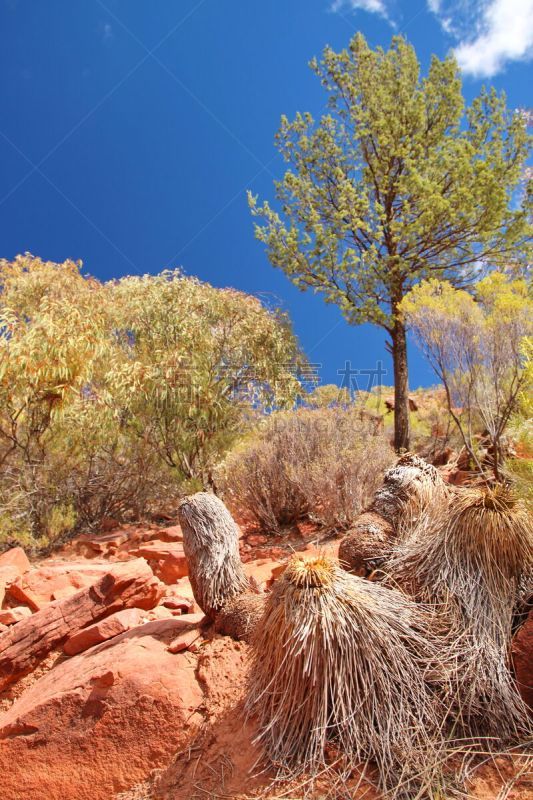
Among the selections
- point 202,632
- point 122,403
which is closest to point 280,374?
point 122,403

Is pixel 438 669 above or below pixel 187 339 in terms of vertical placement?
below

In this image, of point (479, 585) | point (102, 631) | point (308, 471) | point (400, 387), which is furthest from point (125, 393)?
point (479, 585)

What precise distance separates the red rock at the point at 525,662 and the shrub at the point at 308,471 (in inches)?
156

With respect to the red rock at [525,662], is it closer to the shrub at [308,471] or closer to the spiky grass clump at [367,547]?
the spiky grass clump at [367,547]

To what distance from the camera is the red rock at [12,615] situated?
3.76 meters

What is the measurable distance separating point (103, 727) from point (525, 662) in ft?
6.23

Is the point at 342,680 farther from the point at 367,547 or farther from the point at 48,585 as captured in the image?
the point at 48,585

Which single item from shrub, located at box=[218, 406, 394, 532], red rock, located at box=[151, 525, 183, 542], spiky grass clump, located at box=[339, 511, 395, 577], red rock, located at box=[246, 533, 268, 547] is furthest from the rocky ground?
red rock, located at box=[246, 533, 268, 547]

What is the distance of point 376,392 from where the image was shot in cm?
1748

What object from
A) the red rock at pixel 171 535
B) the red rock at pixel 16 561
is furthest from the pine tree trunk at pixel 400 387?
the red rock at pixel 16 561

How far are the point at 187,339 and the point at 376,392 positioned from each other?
9.28m

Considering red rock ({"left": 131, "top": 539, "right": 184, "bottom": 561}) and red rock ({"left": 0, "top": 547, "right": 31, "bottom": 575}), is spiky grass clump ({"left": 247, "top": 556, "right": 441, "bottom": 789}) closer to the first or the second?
red rock ({"left": 131, "top": 539, "right": 184, "bottom": 561})

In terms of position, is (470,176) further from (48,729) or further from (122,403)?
(48,729)

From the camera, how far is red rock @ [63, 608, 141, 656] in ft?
10.6
